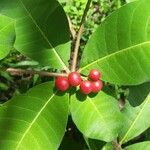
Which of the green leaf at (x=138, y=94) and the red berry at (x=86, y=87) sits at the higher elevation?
the red berry at (x=86, y=87)

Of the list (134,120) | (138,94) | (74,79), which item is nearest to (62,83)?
(74,79)

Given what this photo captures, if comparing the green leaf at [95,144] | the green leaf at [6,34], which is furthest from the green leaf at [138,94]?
the green leaf at [6,34]

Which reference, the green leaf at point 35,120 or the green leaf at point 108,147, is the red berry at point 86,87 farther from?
the green leaf at point 108,147

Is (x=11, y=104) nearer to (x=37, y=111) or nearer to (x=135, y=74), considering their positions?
(x=37, y=111)

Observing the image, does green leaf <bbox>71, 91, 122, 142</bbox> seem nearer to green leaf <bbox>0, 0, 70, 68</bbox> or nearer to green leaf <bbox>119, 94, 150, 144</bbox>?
green leaf <bbox>0, 0, 70, 68</bbox>

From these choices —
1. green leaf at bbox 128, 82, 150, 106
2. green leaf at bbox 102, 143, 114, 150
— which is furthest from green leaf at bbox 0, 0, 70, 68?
green leaf at bbox 102, 143, 114, 150

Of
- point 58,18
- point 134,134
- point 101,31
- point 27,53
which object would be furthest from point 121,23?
point 134,134

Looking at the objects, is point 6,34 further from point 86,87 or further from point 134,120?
point 134,120
